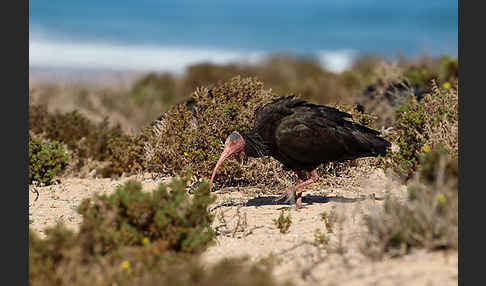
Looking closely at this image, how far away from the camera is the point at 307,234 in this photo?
6273mm

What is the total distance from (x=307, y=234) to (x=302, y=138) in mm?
1464

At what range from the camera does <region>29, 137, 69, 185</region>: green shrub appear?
10039 mm

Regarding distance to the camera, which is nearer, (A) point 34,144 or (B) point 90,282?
(B) point 90,282

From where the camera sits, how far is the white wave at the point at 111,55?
96.9 metres

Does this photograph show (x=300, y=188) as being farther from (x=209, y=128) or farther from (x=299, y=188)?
(x=209, y=128)

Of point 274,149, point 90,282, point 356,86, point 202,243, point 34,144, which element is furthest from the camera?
point 356,86

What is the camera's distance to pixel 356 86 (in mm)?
20812

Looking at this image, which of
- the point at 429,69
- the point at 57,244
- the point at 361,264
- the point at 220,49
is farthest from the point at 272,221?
the point at 220,49

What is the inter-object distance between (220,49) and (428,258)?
112m

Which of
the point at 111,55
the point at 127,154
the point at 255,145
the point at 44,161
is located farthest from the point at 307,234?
the point at 111,55

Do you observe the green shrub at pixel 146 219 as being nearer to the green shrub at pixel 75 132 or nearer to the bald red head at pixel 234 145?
the bald red head at pixel 234 145

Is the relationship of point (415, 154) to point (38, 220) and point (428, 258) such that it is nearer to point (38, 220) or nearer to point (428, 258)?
point (428, 258)

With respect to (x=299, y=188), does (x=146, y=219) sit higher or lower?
lower

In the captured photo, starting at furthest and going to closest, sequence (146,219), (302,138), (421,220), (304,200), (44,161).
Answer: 1. (44,161)
2. (304,200)
3. (302,138)
4. (146,219)
5. (421,220)
